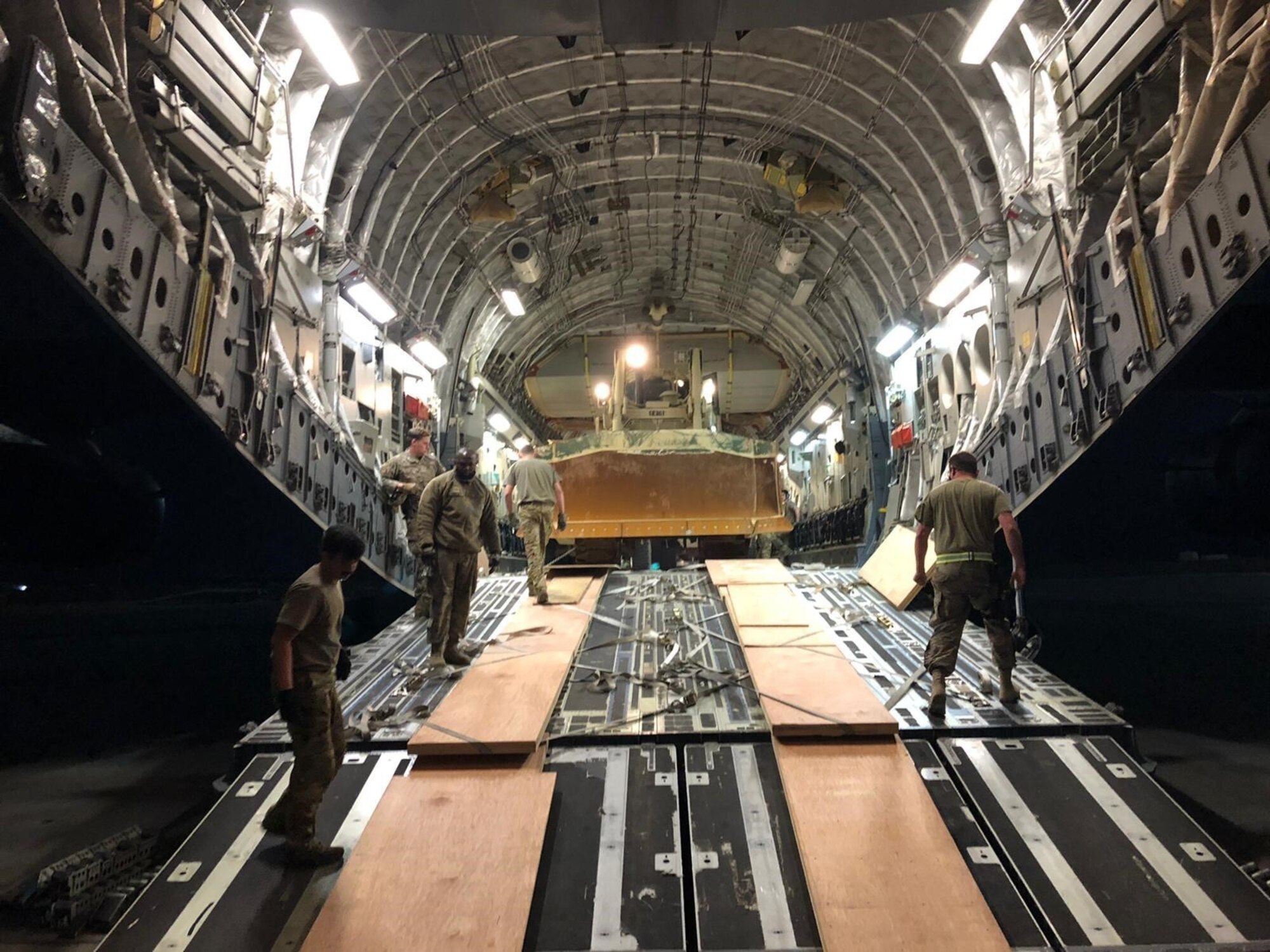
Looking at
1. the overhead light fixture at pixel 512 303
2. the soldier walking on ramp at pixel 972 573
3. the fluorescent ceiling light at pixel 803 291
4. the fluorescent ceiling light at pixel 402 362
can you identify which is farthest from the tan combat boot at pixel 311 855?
the fluorescent ceiling light at pixel 803 291

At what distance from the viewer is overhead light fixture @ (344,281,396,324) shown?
9180mm

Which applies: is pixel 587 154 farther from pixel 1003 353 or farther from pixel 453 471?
pixel 453 471

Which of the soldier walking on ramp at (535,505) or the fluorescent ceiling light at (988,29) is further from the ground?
the fluorescent ceiling light at (988,29)

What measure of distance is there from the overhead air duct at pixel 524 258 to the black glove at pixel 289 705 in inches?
466

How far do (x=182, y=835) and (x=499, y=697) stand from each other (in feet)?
7.89

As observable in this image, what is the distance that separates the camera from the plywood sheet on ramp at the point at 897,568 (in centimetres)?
691

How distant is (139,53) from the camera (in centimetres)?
548

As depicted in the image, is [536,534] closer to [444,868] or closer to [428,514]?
[428,514]

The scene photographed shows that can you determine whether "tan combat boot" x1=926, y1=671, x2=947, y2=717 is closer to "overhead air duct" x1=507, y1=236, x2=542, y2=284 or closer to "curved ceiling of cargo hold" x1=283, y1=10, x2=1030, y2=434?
"curved ceiling of cargo hold" x1=283, y1=10, x2=1030, y2=434

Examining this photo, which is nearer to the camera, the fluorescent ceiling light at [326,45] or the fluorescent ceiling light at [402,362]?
the fluorescent ceiling light at [326,45]

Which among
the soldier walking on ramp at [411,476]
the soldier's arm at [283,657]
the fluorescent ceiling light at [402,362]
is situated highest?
the fluorescent ceiling light at [402,362]

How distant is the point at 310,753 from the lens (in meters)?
3.05

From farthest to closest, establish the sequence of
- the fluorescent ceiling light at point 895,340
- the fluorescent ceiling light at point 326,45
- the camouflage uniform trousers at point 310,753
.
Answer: the fluorescent ceiling light at point 895,340
the fluorescent ceiling light at point 326,45
the camouflage uniform trousers at point 310,753

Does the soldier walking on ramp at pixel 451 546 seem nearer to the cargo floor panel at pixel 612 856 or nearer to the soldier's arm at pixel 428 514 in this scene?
the soldier's arm at pixel 428 514
